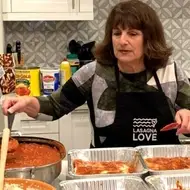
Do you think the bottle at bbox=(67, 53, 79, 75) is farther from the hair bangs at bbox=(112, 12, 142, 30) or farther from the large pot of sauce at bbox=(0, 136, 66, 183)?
the large pot of sauce at bbox=(0, 136, 66, 183)

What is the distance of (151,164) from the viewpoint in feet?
5.03

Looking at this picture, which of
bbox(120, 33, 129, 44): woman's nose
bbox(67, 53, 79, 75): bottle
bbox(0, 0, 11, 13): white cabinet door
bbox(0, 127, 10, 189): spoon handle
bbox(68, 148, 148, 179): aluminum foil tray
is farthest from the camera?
bbox(67, 53, 79, 75): bottle

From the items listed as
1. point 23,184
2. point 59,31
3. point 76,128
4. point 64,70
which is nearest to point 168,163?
point 23,184

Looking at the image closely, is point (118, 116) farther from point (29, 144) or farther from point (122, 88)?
point (29, 144)

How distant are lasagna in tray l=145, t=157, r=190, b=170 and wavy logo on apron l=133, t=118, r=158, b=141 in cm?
22

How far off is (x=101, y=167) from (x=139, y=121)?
0.37 meters

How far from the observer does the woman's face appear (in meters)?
1.78

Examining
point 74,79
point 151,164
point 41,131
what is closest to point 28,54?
point 41,131

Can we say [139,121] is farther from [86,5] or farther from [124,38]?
[86,5]

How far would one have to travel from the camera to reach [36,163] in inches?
56.5

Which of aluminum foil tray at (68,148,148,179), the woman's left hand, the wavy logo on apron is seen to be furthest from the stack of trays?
the wavy logo on apron

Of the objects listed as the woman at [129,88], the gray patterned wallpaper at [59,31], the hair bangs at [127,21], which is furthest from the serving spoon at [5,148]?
the gray patterned wallpaper at [59,31]

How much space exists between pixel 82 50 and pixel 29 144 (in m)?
1.74

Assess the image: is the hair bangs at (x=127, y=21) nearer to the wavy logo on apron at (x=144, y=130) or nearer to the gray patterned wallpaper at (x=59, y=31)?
the wavy logo on apron at (x=144, y=130)
